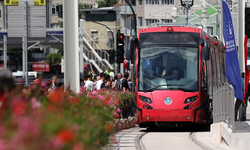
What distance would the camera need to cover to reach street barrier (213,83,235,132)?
37.7ft

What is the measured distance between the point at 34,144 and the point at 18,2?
98.2 feet

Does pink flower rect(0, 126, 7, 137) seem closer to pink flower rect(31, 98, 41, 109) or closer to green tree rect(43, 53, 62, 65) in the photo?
pink flower rect(31, 98, 41, 109)

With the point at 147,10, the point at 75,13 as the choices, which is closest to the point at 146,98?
the point at 75,13

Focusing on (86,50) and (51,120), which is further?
(86,50)

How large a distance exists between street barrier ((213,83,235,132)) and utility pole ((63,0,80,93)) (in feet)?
10.8

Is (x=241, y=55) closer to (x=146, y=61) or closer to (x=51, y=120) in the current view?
(x=146, y=61)

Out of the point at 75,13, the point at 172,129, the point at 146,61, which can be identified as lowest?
the point at 172,129

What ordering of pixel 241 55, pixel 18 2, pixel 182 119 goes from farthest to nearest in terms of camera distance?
pixel 18 2 → pixel 241 55 → pixel 182 119

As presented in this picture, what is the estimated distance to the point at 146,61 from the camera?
17.4m

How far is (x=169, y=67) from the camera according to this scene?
56.3ft

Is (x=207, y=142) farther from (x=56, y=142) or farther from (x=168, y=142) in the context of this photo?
(x=56, y=142)

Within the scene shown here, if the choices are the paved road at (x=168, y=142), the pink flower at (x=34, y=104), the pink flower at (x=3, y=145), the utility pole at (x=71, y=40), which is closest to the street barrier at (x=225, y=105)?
the paved road at (x=168, y=142)

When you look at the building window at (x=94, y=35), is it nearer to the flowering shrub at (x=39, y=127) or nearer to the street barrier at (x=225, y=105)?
the street barrier at (x=225, y=105)

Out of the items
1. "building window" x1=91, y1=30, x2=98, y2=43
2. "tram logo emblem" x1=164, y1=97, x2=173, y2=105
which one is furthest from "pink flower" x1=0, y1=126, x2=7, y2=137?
"building window" x1=91, y1=30, x2=98, y2=43
